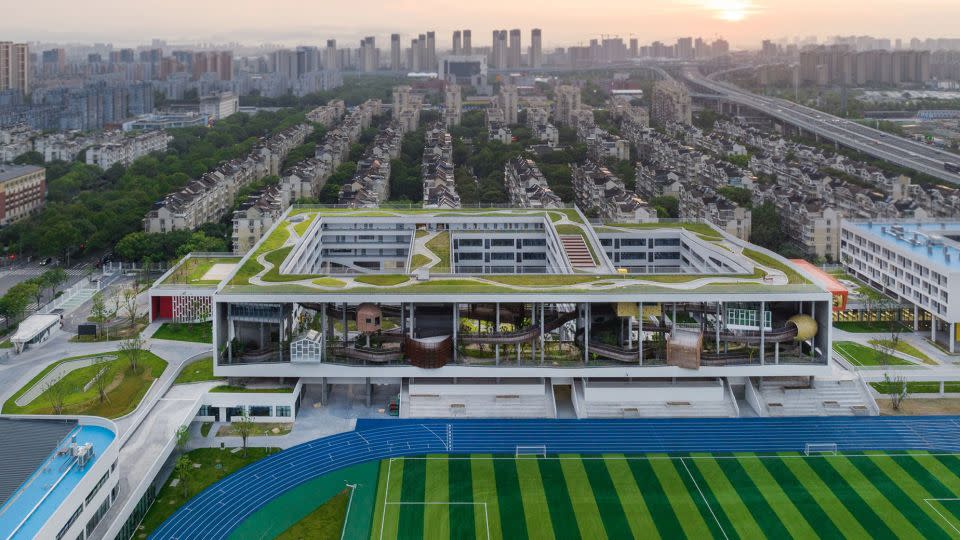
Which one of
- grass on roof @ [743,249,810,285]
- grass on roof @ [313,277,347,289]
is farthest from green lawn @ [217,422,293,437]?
Result: grass on roof @ [743,249,810,285]

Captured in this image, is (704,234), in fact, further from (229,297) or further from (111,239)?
(111,239)

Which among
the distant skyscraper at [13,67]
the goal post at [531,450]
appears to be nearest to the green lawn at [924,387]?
the goal post at [531,450]

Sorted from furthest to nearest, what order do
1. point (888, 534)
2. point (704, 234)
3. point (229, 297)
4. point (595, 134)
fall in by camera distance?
1. point (595, 134)
2. point (704, 234)
3. point (229, 297)
4. point (888, 534)

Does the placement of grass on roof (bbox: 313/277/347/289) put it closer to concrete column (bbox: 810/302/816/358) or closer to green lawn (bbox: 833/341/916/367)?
concrete column (bbox: 810/302/816/358)

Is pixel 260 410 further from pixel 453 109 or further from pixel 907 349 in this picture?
pixel 453 109

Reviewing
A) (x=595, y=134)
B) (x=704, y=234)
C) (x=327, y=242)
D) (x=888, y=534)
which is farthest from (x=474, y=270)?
(x=595, y=134)

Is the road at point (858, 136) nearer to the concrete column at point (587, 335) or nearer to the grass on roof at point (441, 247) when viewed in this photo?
the grass on roof at point (441, 247)
